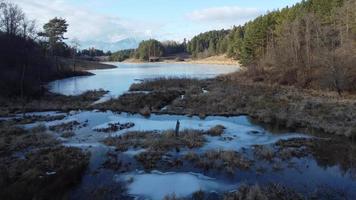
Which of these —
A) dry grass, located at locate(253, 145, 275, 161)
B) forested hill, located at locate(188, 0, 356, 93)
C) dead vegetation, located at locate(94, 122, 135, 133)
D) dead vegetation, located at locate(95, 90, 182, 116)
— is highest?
forested hill, located at locate(188, 0, 356, 93)

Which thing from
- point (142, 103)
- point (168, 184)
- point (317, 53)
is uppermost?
point (317, 53)

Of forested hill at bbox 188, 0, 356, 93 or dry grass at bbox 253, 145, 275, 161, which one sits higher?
forested hill at bbox 188, 0, 356, 93

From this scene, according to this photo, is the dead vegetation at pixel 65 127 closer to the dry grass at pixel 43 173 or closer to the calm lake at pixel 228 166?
the calm lake at pixel 228 166

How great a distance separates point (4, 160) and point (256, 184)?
11.3m

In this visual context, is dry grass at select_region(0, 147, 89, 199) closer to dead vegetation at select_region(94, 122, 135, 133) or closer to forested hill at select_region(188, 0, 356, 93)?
dead vegetation at select_region(94, 122, 135, 133)

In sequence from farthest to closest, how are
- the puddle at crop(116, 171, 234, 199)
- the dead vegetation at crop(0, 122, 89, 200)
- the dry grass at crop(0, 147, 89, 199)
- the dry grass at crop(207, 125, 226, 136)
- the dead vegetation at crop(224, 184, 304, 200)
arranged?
1. the dry grass at crop(207, 125, 226, 136)
2. the puddle at crop(116, 171, 234, 199)
3. the dead vegetation at crop(0, 122, 89, 200)
4. the dry grass at crop(0, 147, 89, 199)
5. the dead vegetation at crop(224, 184, 304, 200)

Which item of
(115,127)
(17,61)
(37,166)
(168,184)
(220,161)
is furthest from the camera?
(17,61)

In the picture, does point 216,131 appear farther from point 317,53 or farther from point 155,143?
point 317,53

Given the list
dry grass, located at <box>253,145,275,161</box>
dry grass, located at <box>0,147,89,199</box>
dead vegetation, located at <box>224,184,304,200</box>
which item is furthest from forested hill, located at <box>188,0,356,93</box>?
dry grass, located at <box>0,147,89,199</box>

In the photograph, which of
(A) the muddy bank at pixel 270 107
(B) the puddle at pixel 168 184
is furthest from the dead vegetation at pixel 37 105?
(B) the puddle at pixel 168 184

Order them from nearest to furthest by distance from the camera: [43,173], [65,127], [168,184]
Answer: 1. [168,184]
2. [43,173]
3. [65,127]

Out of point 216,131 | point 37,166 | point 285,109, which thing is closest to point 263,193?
point 37,166

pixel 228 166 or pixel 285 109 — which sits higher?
pixel 285 109

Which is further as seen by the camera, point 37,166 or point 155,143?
point 155,143
